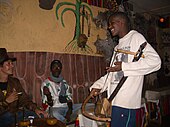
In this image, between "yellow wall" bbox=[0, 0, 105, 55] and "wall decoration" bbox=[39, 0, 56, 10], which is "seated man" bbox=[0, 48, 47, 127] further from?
"wall decoration" bbox=[39, 0, 56, 10]

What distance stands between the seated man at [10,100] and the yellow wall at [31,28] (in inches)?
13.9

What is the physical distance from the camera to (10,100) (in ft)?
7.29

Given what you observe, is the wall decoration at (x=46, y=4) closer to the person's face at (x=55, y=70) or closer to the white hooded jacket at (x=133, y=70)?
the person's face at (x=55, y=70)

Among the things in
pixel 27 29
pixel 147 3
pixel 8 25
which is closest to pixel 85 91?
pixel 27 29

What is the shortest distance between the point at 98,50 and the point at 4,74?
2.20 m

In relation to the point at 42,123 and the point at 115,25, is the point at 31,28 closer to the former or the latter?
the point at 115,25

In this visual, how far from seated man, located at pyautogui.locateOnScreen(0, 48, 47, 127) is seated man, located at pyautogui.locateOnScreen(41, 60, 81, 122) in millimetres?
493

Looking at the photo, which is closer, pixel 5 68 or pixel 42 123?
pixel 42 123

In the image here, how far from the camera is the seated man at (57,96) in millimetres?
2988

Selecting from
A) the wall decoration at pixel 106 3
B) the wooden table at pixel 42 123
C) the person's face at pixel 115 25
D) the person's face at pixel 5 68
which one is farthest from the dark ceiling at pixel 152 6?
the wooden table at pixel 42 123

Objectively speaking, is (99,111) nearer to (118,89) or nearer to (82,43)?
(118,89)

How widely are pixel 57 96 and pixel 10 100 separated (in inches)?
38.6

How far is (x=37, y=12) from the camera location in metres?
3.08

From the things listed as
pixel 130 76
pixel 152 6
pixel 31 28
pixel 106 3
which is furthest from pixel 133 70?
pixel 152 6
